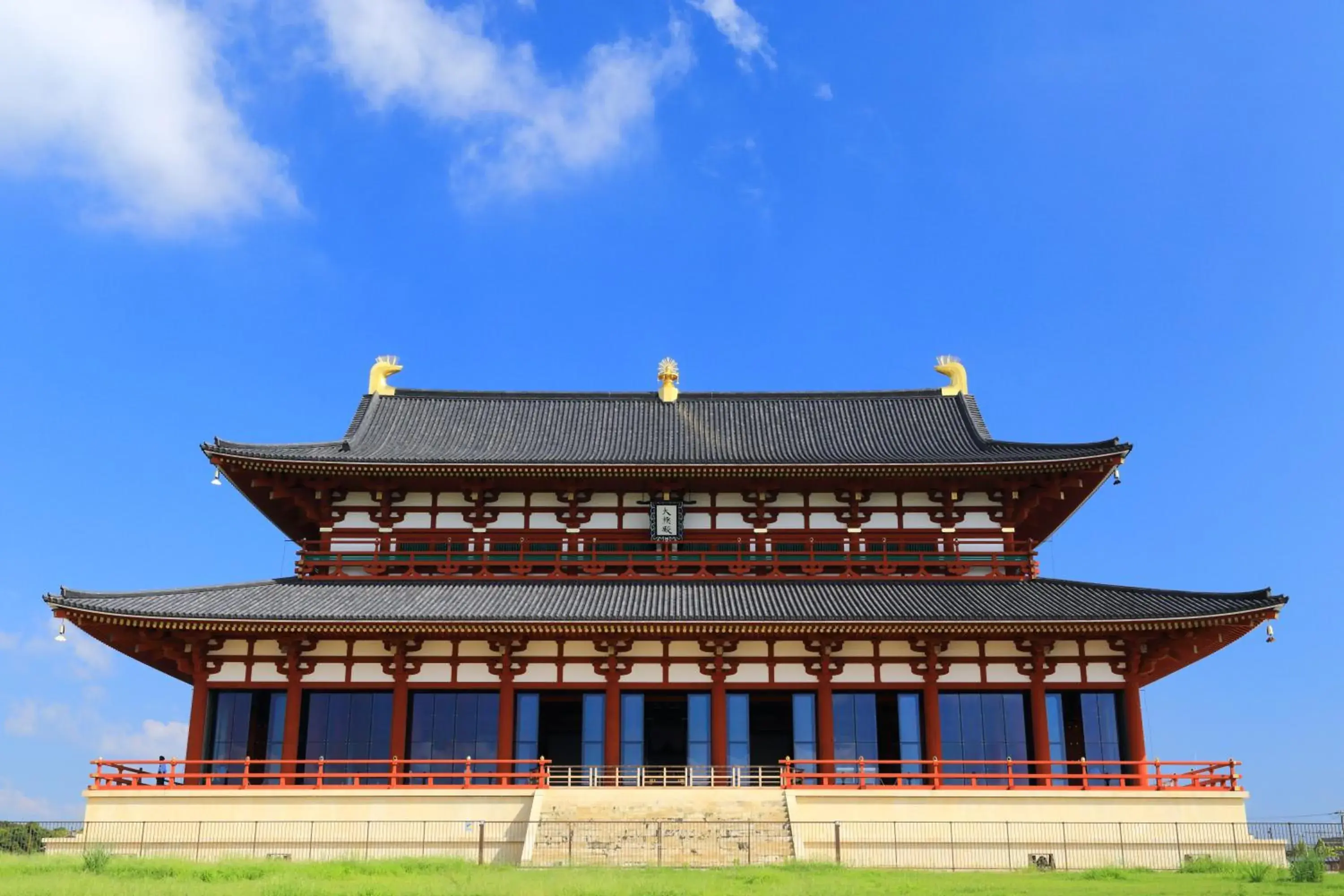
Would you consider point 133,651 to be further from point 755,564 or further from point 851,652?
point 851,652

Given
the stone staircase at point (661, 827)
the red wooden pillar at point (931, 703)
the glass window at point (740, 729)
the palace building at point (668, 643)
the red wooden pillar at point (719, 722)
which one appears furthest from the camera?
the glass window at point (740, 729)

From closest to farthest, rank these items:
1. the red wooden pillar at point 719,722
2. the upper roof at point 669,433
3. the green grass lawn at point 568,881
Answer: the green grass lawn at point 568,881, the red wooden pillar at point 719,722, the upper roof at point 669,433

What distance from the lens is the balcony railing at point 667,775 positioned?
99.8 feet

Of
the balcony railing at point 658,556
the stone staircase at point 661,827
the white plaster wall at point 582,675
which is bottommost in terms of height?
the stone staircase at point 661,827

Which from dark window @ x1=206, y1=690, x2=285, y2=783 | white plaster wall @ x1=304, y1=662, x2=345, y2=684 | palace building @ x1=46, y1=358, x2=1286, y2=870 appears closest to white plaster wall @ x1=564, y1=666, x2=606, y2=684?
palace building @ x1=46, y1=358, x2=1286, y2=870

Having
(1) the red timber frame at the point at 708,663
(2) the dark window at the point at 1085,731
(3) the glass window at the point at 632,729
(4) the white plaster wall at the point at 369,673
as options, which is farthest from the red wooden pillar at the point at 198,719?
(2) the dark window at the point at 1085,731

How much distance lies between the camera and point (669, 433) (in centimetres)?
4122

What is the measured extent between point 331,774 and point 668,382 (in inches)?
741

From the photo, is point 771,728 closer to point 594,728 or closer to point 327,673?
point 594,728

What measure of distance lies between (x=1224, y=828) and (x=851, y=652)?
10.4m

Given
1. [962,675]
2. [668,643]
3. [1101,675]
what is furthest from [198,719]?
[1101,675]

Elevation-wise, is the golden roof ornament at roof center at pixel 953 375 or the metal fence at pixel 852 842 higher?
the golden roof ornament at roof center at pixel 953 375

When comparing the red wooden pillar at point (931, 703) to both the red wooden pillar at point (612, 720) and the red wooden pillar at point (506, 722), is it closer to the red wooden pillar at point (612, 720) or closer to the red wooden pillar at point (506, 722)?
the red wooden pillar at point (612, 720)

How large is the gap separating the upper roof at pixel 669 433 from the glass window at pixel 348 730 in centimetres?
692
